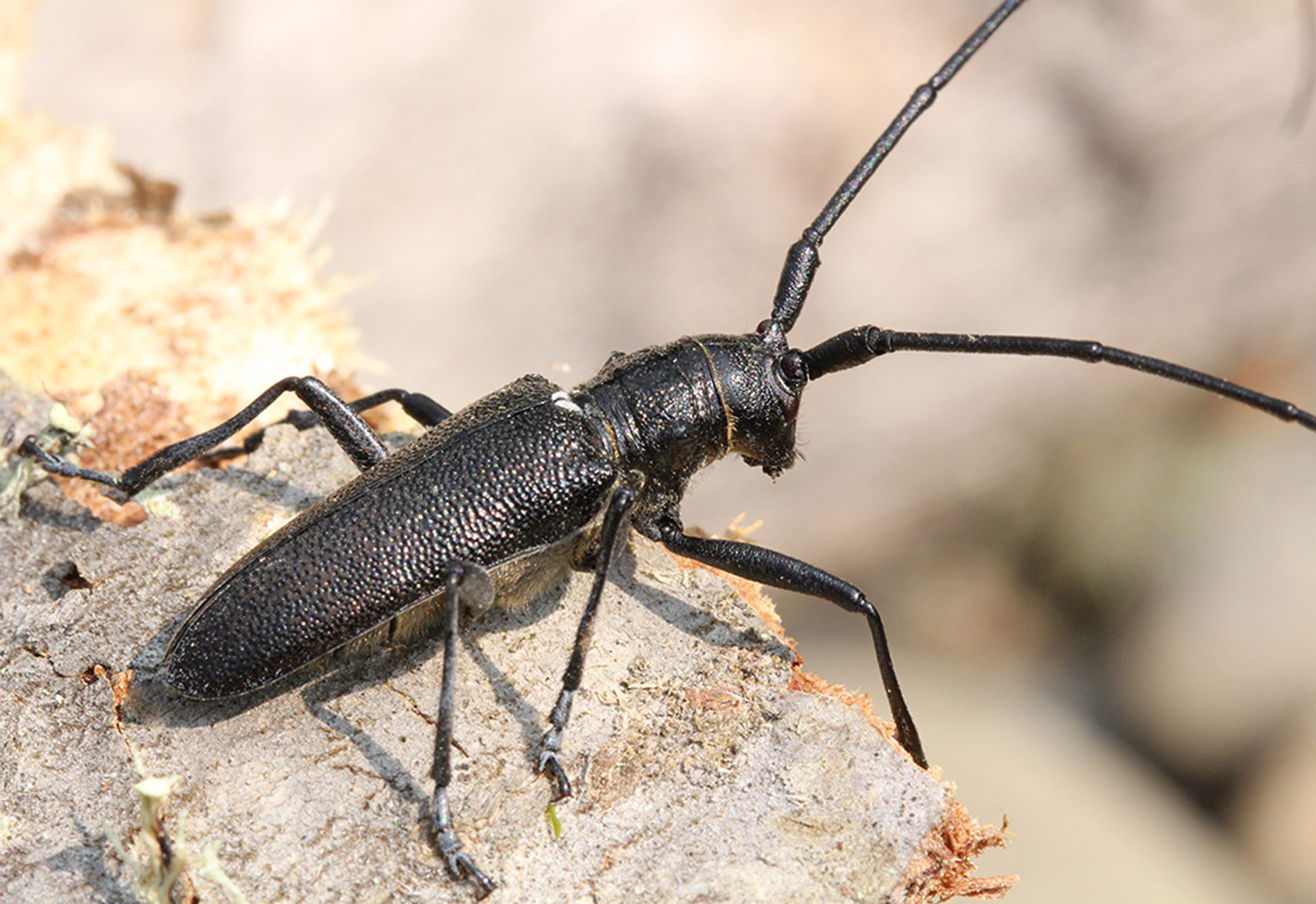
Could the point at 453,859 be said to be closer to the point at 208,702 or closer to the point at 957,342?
the point at 208,702

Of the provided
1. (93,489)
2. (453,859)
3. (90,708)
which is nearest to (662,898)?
(453,859)

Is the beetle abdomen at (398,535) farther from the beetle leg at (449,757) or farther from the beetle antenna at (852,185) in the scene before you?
the beetle antenna at (852,185)

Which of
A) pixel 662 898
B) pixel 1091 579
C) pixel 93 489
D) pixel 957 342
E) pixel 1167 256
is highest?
pixel 1167 256

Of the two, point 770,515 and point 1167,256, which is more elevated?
point 1167,256

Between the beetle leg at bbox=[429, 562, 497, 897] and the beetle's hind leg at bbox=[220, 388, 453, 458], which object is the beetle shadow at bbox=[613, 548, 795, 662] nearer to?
the beetle leg at bbox=[429, 562, 497, 897]

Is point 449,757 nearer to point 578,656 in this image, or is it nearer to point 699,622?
point 578,656

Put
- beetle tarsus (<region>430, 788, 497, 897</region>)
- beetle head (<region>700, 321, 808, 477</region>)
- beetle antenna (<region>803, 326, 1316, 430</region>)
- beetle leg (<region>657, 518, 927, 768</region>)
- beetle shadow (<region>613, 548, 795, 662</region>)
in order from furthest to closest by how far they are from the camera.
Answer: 1. beetle head (<region>700, 321, 808, 477</region>)
2. beetle leg (<region>657, 518, 927, 768</region>)
3. beetle shadow (<region>613, 548, 795, 662</region>)
4. beetle antenna (<region>803, 326, 1316, 430</region>)
5. beetle tarsus (<region>430, 788, 497, 897</region>)

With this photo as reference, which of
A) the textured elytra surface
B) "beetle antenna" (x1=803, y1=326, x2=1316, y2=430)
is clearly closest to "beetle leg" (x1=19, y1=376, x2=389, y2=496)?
the textured elytra surface
